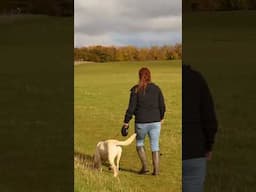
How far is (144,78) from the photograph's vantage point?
10.9ft

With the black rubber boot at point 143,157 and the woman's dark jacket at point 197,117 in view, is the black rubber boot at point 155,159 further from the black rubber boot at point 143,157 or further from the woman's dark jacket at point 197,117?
the woman's dark jacket at point 197,117

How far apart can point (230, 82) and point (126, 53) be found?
4.12 m

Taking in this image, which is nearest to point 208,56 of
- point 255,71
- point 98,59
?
point 255,71

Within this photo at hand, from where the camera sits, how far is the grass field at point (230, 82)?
184 inches

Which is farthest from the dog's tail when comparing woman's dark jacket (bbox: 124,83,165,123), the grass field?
the grass field

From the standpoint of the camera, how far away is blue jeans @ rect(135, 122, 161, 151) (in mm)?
3422

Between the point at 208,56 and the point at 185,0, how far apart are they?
332cm

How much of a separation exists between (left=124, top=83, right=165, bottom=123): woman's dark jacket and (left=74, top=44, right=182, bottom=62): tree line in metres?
0.20

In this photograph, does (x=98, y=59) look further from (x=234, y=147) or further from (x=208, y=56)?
(x=208, y=56)

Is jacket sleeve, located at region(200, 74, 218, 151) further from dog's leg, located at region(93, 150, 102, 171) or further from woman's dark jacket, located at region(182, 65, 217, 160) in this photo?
dog's leg, located at region(93, 150, 102, 171)

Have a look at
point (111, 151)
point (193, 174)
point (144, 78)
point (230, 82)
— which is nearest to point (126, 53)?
point (144, 78)

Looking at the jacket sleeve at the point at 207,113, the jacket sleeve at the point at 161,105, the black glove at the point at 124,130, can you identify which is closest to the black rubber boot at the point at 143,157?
the black glove at the point at 124,130

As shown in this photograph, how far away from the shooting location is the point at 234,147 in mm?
5410
